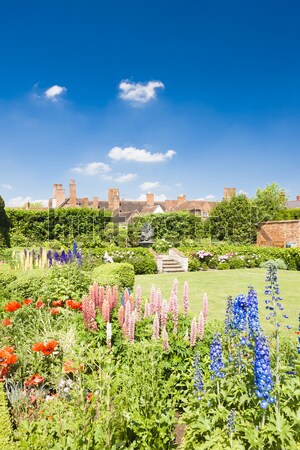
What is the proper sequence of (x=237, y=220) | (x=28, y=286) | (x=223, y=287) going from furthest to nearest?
(x=237, y=220)
(x=223, y=287)
(x=28, y=286)

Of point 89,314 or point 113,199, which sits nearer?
point 89,314

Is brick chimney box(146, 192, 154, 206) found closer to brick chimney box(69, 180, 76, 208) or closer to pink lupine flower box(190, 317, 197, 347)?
brick chimney box(69, 180, 76, 208)

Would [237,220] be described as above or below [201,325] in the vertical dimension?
above

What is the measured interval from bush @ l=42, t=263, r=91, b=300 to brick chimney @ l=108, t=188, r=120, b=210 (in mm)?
45296

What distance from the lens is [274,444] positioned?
8.21 feet

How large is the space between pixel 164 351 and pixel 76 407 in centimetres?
126

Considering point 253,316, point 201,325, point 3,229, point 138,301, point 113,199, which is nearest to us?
point 253,316

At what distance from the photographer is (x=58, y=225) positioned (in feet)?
75.8

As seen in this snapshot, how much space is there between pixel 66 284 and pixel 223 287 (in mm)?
7332

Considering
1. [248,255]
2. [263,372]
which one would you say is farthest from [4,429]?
[248,255]

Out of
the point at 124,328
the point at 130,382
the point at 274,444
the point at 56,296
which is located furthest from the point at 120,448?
the point at 56,296

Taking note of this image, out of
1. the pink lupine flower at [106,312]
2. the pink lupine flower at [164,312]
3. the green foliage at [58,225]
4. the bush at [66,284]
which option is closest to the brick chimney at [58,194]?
the green foliage at [58,225]

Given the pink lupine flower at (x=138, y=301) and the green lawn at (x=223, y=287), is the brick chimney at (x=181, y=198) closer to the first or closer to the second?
the green lawn at (x=223, y=287)

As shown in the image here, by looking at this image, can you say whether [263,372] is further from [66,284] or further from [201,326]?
[66,284]
